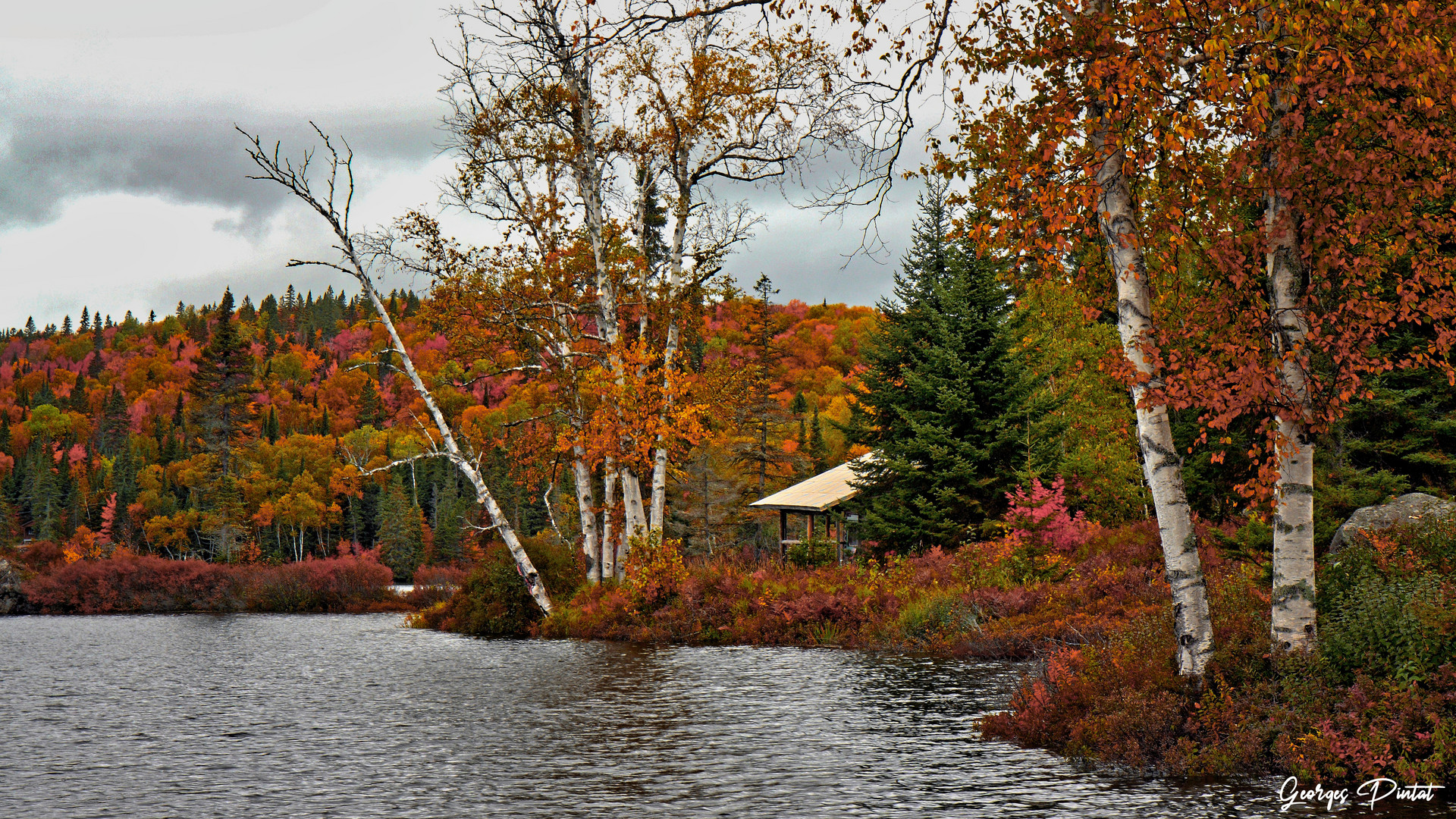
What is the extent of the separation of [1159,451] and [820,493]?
87.9ft

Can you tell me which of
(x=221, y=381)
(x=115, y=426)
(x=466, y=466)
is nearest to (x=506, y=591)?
(x=466, y=466)

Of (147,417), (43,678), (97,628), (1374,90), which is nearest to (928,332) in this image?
(1374,90)

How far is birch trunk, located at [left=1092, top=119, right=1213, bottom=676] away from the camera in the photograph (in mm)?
10219

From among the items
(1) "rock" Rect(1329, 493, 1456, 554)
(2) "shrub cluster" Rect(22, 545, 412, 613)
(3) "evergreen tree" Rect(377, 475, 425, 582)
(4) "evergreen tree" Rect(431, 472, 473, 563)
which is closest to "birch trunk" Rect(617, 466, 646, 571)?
(1) "rock" Rect(1329, 493, 1456, 554)

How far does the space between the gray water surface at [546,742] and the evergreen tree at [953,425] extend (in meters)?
10.5

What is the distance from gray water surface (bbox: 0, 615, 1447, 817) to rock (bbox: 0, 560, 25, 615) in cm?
2257

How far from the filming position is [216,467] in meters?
98.1

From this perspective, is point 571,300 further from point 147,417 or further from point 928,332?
point 147,417

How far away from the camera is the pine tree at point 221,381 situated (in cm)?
8862

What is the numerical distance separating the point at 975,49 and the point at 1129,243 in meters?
2.63

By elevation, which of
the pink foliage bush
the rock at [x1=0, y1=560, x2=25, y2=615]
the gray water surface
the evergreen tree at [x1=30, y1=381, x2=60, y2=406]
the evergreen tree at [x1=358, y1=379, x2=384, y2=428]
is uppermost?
the evergreen tree at [x1=30, y1=381, x2=60, y2=406]

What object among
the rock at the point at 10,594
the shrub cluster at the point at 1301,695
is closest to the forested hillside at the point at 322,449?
the rock at the point at 10,594

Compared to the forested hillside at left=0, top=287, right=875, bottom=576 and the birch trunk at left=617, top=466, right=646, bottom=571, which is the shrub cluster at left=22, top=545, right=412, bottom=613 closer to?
the forested hillside at left=0, top=287, right=875, bottom=576

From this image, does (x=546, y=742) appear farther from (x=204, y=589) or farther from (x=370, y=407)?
(x=370, y=407)
